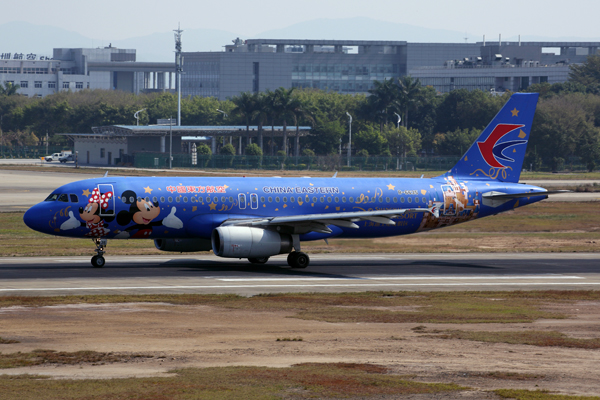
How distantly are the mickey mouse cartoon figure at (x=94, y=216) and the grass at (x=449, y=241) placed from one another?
8.81 meters

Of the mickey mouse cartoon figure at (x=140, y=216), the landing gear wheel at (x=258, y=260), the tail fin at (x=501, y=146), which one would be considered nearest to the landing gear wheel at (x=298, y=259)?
the landing gear wheel at (x=258, y=260)

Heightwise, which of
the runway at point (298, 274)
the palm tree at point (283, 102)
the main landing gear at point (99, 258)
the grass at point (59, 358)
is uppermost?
the palm tree at point (283, 102)

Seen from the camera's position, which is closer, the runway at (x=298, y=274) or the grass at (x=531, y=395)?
the grass at (x=531, y=395)

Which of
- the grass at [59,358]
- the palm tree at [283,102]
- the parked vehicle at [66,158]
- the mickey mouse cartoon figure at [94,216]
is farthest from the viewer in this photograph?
the parked vehicle at [66,158]

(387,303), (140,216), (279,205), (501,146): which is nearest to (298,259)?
(279,205)

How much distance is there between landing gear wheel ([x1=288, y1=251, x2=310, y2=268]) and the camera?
41.6m

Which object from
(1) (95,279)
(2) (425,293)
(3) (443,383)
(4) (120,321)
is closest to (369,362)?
(3) (443,383)

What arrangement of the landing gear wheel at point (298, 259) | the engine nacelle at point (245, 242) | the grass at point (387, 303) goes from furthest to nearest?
the landing gear wheel at point (298, 259) → the engine nacelle at point (245, 242) → the grass at point (387, 303)

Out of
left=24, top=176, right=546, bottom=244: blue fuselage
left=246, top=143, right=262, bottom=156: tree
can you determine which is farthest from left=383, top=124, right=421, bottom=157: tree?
left=24, top=176, right=546, bottom=244: blue fuselage

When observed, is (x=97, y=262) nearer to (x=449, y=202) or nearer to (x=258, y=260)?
(x=258, y=260)

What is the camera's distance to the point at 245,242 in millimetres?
38781

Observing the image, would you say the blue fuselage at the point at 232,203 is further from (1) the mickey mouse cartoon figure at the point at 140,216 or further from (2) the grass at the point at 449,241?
(2) the grass at the point at 449,241

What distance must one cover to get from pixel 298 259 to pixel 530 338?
19340 mm

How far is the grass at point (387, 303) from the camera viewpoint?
27.5 metres
